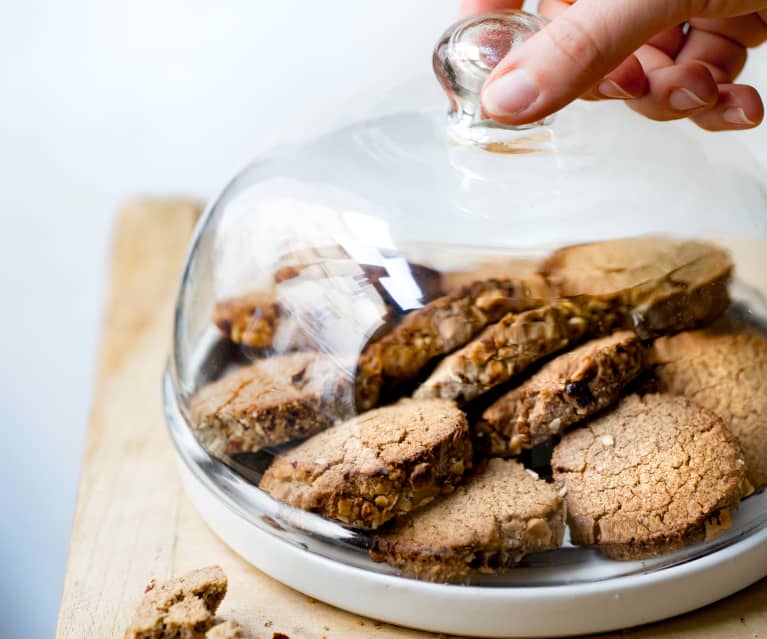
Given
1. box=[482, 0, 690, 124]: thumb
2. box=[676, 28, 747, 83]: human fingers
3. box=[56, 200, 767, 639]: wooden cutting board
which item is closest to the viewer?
box=[482, 0, 690, 124]: thumb

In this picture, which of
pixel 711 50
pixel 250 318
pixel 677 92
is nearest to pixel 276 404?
pixel 250 318

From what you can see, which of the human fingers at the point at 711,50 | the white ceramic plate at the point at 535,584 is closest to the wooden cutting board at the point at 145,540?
the white ceramic plate at the point at 535,584

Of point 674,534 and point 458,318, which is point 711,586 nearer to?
point 674,534

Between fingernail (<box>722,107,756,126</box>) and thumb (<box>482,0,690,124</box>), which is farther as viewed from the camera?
fingernail (<box>722,107,756,126</box>)

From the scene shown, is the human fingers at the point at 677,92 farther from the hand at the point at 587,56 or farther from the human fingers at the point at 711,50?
the human fingers at the point at 711,50

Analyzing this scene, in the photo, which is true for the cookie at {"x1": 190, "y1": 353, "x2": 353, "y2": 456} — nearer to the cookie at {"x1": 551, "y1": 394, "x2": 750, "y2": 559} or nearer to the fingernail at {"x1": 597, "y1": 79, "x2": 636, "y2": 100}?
the cookie at {"x1": 551, "y1": 394, "x2": 750, "y2": 559}

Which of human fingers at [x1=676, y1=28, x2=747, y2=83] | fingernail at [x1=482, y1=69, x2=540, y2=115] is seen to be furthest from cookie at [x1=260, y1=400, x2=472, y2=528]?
human fingers at [x1=676, y1=28, x2=747, y2=83]

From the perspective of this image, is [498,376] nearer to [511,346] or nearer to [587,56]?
[511,346]
